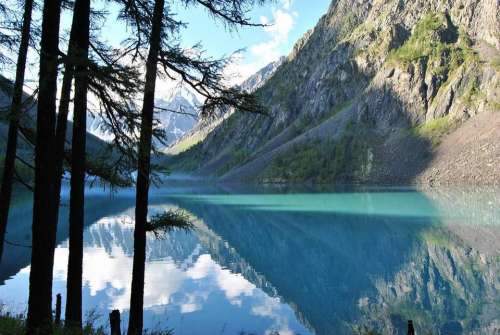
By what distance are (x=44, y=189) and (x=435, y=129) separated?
125250mm

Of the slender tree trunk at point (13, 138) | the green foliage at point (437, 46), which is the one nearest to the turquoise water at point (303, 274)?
the slender tree trunk at point (13, 138)

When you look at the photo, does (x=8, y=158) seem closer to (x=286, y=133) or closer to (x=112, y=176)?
(x=112, y=176)

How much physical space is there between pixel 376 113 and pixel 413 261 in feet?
397

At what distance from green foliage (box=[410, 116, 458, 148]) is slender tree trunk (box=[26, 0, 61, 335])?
11690 centimetres

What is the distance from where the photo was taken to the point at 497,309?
18453 millimetres

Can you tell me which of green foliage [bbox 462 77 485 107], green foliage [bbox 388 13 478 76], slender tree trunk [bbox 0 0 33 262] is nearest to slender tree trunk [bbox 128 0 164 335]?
slender tree trunk [bbox 0 0 33 262]

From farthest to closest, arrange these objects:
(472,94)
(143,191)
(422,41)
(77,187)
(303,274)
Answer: (422,41)
(472,94)
(303,274)
(77,187)
(143,191)

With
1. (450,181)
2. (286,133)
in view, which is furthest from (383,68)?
(450,181)

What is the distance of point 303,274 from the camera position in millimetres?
27188

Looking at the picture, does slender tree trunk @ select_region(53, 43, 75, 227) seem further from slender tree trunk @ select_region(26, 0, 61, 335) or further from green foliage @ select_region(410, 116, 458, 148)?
green foliage @ select_region(410, 116, 458, 148)

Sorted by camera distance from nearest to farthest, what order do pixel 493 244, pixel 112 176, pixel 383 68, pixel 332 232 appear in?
1. pixel 112 176
2. pixel 493 244
3. pixel 332 232
4. pixel 383 68

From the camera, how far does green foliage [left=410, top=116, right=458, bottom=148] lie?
117 m

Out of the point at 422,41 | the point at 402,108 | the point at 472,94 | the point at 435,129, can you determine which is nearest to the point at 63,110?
the point at 435,129

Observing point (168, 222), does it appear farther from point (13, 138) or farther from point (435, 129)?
point (435, 129)
